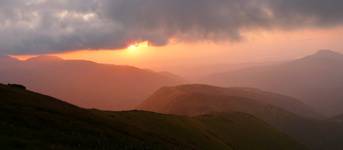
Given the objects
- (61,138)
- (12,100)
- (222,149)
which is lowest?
(222,149)

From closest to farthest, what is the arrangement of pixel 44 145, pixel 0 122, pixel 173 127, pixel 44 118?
pixel 44 145
pixel 0 122
pixel 44 118
pixel 173 127

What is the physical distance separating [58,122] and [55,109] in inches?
430

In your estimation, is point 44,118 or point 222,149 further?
point 222,149

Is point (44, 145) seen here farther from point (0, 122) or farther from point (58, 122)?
point (58, 122)

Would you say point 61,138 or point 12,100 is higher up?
point 12,100

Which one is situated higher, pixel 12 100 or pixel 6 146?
pixel 12 100

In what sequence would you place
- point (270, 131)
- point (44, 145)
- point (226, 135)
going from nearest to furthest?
point (44, 145), point (226, 135), point (270, 131)

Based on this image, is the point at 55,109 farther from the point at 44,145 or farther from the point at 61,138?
the point at 44,145

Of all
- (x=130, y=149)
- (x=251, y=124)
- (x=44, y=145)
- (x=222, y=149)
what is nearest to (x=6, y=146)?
(x=44, y=145)

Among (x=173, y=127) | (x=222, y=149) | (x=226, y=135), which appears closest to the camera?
(x=222, y=149)

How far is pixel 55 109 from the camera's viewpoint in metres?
62.5

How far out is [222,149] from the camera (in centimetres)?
9831

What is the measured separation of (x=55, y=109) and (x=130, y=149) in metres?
23.3

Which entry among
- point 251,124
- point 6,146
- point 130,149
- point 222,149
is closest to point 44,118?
point 130,149
